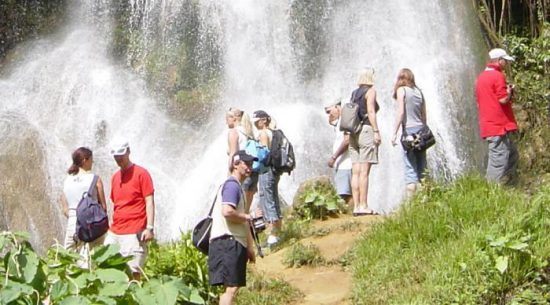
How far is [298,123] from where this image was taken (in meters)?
15.4

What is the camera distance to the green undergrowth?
6.10 meters

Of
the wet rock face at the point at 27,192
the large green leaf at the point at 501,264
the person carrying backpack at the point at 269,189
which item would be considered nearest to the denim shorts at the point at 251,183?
the person carrying backpack at the point at 269,189

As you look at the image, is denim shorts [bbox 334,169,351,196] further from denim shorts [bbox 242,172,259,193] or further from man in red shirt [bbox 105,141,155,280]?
man in red shirt [bbox 105,141,155,280]

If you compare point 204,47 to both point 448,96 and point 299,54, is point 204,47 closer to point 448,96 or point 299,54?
point 299,54

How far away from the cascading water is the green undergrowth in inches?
236

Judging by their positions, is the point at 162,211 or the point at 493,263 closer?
the point at 493,263

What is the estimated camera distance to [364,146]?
379 inches

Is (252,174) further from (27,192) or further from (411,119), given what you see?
(27,192)

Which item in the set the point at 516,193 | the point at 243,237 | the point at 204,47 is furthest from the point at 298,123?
the point at 243,237

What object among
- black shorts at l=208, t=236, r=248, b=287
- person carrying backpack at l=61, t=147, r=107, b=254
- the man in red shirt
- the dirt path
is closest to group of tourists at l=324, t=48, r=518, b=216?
the dirt path

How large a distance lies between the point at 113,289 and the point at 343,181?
771cm

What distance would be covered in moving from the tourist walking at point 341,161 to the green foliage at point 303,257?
1802 mm

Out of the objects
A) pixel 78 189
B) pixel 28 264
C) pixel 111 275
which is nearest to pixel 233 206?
pixel 78 189

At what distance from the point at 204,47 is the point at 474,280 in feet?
41.0
